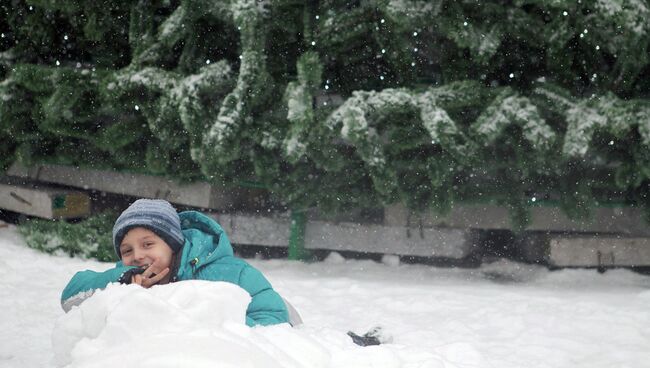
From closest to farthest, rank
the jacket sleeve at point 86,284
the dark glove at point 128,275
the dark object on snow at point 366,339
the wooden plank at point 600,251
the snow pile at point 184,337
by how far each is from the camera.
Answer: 1. the snow pile at point 184,337
2. the dark glove at point 128,275
3. the jacket sleeve at point 86,284
4. the dark object on snow at point 366,339
5. the wooden plank at point 600,251

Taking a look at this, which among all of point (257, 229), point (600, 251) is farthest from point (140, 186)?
point (600, 251)

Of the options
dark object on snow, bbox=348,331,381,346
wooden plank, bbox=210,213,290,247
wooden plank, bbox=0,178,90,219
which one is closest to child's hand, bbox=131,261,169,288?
dark object on snow, bbox=348,331,381,346

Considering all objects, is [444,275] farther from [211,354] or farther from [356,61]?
[211,354]

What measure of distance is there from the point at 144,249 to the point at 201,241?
0.27 metres

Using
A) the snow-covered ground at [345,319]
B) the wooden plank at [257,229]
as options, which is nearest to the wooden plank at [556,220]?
the snow-covered ground at [345,319]

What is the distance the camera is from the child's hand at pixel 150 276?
8.15 feet

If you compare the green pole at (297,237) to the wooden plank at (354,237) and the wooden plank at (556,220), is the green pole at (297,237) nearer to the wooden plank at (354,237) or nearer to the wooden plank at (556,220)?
the wooden plank at (354,237)

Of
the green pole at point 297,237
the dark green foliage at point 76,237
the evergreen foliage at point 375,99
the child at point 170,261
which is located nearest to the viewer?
the child at point 170,261

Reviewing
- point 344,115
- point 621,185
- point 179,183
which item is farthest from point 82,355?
point 179,183

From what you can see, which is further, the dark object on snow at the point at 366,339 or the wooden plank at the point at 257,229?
the wooden plank at the point at 257,229

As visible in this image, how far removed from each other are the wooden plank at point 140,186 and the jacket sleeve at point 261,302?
3154mm

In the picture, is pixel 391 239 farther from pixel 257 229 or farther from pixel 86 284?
pixel 86 284

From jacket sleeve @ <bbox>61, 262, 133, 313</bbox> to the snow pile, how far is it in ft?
2.35

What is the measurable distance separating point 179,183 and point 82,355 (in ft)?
14.4
